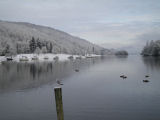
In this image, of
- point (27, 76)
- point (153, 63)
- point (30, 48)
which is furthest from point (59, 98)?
point (30, 48)

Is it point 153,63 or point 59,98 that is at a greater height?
point 59,98

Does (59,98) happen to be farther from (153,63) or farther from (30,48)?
(30,48)

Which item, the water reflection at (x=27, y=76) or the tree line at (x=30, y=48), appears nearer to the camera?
the water reflection at (x=27, y=76)

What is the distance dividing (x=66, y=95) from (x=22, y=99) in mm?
7217

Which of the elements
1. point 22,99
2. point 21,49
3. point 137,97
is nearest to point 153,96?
point 137,97

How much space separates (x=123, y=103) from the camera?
22.1 meters

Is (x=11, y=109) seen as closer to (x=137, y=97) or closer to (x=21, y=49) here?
(x=137, y=97)

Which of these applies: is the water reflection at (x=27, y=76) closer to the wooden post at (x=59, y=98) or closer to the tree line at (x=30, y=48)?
the wooden post at (x=59, y=98)

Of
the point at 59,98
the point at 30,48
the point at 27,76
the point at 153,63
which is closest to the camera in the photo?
the point at 59,98

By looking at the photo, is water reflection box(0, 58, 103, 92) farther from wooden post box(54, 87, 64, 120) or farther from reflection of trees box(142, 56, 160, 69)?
reflection of trees box(142, 56, 160, 69)

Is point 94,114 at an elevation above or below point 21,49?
below

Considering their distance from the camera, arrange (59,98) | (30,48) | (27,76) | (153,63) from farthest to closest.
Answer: (30,48), (153,63), (27,76), (59,98)

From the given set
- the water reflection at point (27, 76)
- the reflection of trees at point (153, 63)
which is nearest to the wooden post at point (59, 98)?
the water reflection at point (27, 76)

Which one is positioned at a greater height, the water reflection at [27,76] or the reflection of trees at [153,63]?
the reflection of trees at [153,63]
